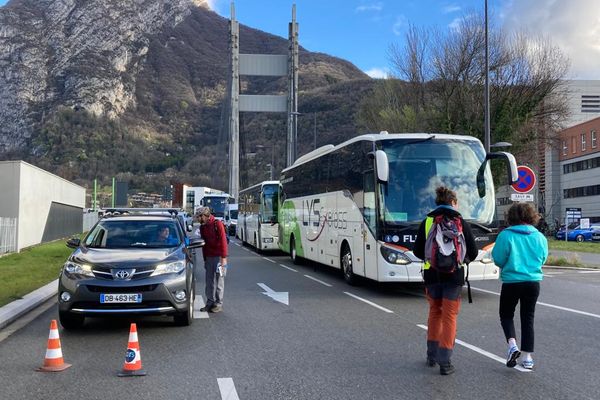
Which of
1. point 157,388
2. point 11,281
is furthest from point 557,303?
point 11,281

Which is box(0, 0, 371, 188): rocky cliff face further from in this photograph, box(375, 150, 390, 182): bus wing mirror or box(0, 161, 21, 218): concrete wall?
box(375, 150, 390, 182): bus wing mirror

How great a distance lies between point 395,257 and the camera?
11227 mm

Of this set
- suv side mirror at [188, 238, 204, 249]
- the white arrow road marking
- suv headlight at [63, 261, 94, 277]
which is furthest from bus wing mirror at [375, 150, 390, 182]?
suv headlight at [63, 261, 94, 277]

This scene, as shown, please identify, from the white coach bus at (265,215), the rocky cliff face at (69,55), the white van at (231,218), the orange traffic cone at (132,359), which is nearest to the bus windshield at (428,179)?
the orange traffic cone at (132,359)

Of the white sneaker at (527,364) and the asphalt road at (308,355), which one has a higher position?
A: the white sneaker at (527,364)

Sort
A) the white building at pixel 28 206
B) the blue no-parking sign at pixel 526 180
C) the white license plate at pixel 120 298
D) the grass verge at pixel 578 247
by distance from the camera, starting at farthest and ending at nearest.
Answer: the grass verge at pixel 578 247, the white building at pixel 28 206, the blue no-parking sign at pixel 526 180, the white license plate at pixel 120 298

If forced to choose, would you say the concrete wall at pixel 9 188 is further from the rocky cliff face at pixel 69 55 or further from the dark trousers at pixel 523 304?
the rocky cliff face at pixel 69 55

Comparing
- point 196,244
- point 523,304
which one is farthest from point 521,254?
point 196,244

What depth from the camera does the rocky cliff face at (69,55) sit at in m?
106

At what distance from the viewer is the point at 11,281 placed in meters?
13.4

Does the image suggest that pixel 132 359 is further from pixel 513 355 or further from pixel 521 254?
pixel 521 254

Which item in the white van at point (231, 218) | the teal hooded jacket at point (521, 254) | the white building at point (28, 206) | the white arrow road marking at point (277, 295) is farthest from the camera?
the white van at point (231, 218)

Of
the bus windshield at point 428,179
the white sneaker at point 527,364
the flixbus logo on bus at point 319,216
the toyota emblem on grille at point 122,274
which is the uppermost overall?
Result: the bus windshield at point 428,179

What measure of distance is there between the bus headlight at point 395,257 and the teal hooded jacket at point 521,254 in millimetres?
4951
